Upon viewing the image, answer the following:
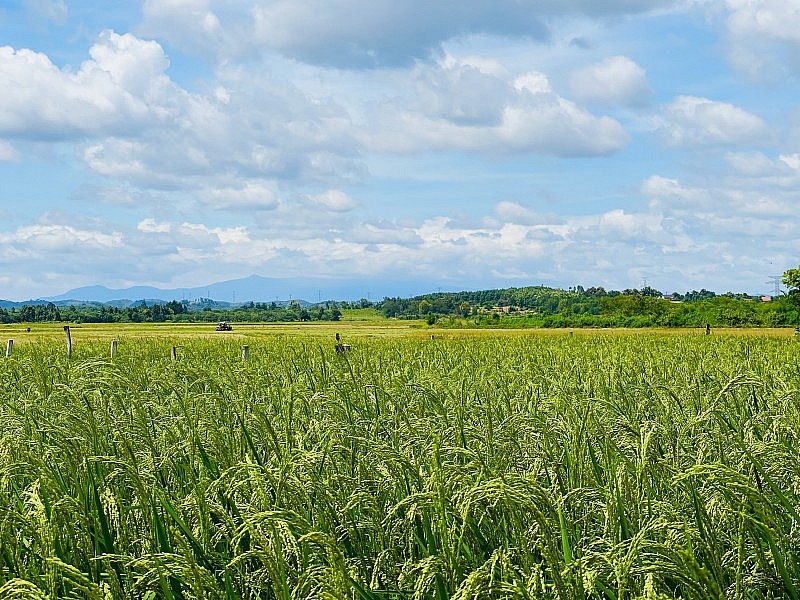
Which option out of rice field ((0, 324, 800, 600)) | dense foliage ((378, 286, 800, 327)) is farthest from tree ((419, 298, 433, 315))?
rice field ((0, 324, 800, 600))

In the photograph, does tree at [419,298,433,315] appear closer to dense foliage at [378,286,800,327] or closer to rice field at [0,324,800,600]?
dense foliage at [378,286,800,327]

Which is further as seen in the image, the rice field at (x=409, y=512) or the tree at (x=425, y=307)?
the tree at (x=425, y=307)

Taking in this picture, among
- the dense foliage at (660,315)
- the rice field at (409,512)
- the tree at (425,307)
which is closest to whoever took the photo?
the rice field at (409,512)

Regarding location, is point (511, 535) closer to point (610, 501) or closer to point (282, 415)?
point (610, 501)

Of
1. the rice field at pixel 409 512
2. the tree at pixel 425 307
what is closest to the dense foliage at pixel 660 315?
the tree at pixel 425 307

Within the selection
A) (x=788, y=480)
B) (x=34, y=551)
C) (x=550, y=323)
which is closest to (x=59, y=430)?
(x=34, y=551)

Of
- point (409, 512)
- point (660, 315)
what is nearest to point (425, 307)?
point (660, 315)

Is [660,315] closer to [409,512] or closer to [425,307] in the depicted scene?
[409,512]

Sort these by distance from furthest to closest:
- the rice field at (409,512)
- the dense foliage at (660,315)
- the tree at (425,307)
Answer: the tree at (425,307), the dense foliage at (660,315), the rice field at (409,512)

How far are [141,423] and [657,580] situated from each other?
284 centimetres

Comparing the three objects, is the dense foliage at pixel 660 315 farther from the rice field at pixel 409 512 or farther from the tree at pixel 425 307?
the rice field at pixel 409 512

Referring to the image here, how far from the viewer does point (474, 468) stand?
3734 mm

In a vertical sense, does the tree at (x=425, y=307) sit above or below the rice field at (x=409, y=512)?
above

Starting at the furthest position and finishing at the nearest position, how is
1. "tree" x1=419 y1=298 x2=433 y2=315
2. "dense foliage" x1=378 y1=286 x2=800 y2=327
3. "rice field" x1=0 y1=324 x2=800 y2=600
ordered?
1. "tree" x1=419 y1=298 x2=433 y2=315
2. "dense foliage" x1=378 y1=286 x2=800 y2=327
3. "rice field" x1=0 y1=324 x2=800 y2=600
